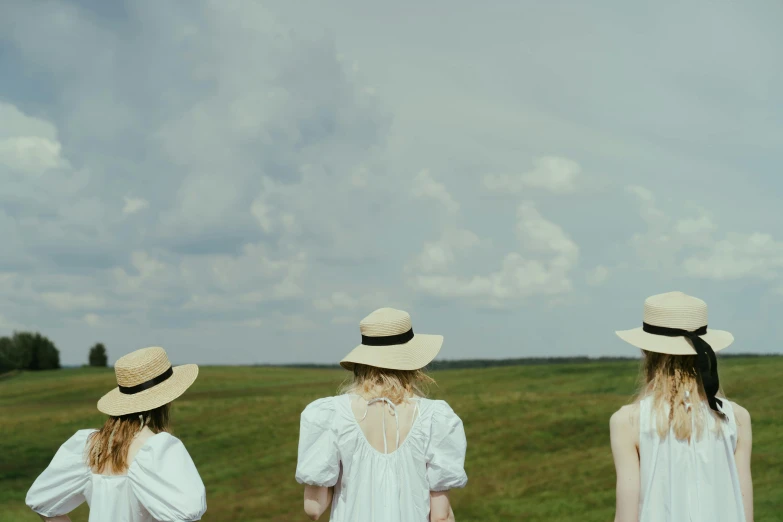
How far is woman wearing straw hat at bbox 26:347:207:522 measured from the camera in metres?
4.17

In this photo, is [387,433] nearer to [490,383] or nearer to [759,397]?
[759,397]

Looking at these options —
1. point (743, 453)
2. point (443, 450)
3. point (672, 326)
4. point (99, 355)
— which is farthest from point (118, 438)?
point (99, 355)

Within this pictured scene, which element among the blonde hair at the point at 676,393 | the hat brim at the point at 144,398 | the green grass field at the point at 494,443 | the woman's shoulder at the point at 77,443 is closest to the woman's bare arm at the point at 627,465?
the blonde hair at the point at 676,393

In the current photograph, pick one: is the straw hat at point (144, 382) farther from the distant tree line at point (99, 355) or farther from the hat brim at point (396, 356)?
the distant tree line at point (99, 355)

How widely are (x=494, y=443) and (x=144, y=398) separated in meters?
17.6

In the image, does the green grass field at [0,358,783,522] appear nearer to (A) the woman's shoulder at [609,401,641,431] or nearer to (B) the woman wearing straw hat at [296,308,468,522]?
(A) the woman's shoulder at [609,401,641,431]

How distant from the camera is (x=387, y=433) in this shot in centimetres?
449

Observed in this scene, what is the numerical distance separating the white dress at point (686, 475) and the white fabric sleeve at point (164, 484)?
247cm

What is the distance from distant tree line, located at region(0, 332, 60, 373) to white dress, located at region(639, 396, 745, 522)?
7790cm

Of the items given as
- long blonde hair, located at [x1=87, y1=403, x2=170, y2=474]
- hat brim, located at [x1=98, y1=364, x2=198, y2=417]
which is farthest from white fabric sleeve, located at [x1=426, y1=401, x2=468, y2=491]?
long blonde hair, located at [x1=87, y1=403, x2=170, y2=474]

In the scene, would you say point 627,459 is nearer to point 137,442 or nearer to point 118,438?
point 137,442

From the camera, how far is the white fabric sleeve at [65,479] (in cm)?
445

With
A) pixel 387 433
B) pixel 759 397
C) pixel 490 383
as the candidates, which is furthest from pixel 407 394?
pixel 490 383

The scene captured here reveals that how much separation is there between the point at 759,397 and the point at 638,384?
21.8 metres
